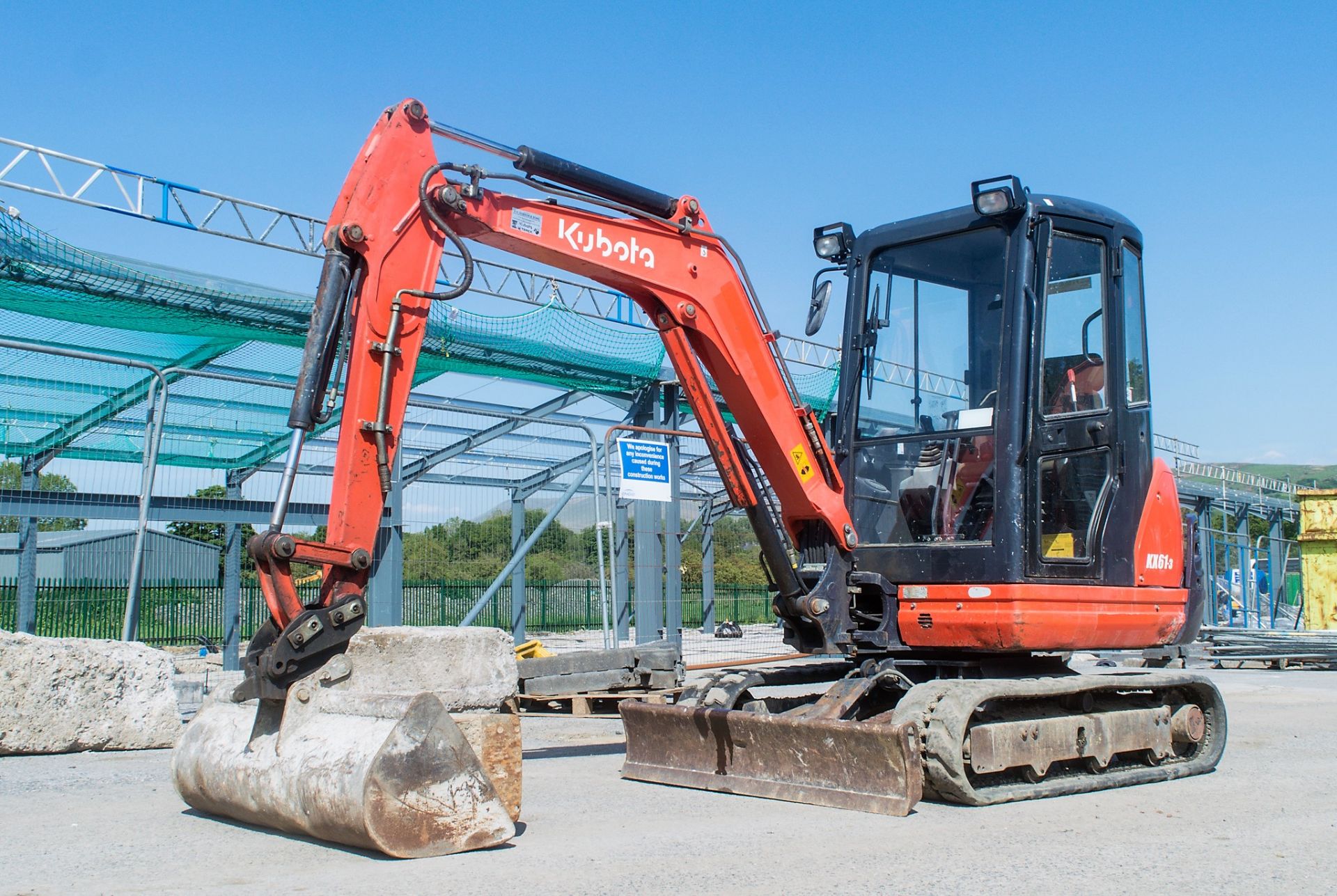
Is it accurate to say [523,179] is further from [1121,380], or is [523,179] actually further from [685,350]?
[1121,380]

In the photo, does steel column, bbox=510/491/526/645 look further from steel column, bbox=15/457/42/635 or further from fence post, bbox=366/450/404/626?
steel column, bbox=15/457/42/635

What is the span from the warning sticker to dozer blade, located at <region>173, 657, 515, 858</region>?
240 centimetres

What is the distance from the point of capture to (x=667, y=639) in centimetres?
1510

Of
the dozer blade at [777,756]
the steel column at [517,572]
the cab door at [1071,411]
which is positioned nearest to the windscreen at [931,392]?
the cab door at [1071,411]

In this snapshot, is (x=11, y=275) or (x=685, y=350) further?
(x=11, y=275)

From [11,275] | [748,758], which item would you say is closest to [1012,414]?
[748,758]

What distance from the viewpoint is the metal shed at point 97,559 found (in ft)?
38.9

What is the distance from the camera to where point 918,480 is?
286 inches

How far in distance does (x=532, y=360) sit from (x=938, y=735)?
8.82m

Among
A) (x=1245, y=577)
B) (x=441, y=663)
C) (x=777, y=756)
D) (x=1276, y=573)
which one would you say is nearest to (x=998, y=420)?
(x=777, y=756)

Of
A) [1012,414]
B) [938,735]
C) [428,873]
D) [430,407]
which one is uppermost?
[430,407]

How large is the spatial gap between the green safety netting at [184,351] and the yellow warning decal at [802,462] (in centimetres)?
472

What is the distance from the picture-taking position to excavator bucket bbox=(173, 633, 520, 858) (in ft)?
16.4

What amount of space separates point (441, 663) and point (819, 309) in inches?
128
